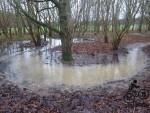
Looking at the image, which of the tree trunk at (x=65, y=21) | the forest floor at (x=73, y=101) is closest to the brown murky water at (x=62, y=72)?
the forest floor at (x=73, y=101)

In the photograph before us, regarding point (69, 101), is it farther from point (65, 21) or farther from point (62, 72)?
point (65, 21)

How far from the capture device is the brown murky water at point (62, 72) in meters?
9.60

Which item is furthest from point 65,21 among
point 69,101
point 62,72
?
point 69,101

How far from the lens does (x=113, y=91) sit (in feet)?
26.8

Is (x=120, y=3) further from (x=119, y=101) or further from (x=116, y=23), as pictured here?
(x=119, y=101)

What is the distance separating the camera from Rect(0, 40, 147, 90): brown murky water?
9.60 m

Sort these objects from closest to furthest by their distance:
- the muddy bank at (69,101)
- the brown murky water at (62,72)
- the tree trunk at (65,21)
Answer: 1. the muddy bank at (69,101)
2. the brown murky water at (62,72)
3. the tree trunk at (65,21)

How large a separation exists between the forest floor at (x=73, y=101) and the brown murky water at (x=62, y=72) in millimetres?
825

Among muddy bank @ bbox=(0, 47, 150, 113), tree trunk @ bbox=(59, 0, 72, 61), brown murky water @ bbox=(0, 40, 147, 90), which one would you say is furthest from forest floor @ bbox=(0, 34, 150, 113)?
tree trunk @ bbox=(59, 0, 72, 61)

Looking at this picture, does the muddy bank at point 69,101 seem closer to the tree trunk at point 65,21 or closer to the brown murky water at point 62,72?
the brown murky water at point 62,72

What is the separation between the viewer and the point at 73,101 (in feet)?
23.3

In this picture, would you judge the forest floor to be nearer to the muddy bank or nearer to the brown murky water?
the muddy bank

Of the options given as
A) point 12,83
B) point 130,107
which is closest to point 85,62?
point 12,83

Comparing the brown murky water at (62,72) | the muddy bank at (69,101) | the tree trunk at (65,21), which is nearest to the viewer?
the muddy bank at (69,101)
